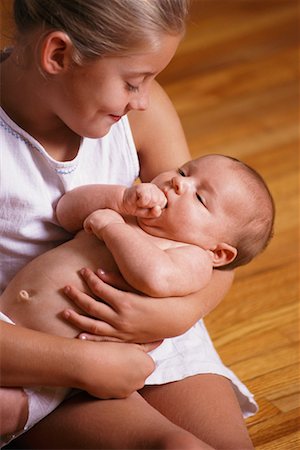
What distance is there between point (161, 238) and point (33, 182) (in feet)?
0.77

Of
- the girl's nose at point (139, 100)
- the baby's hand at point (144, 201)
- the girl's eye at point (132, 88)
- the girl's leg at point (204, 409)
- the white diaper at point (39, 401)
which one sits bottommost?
the girl's leg at point (204, 409)

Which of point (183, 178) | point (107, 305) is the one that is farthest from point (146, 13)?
point (107, 305)

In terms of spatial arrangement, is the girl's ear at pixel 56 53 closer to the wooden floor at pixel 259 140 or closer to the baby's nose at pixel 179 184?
the baby's nose at pixel 179 184

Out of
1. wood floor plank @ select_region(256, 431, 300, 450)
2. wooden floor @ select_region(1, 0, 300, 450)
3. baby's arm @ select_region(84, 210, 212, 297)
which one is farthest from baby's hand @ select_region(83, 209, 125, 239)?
wood floor plank @ select_region(256, 431, 300, 450)

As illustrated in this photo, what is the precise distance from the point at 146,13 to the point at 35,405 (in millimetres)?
612

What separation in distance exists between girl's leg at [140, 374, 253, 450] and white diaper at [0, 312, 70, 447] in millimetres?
177

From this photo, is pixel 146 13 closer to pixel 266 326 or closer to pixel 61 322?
pixel 61 322

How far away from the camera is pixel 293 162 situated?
8.47 ft

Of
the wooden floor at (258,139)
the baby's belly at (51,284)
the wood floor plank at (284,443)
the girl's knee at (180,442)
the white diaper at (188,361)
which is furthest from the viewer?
the wooden floor at (258,139)

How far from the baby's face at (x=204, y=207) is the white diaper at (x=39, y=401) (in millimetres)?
293

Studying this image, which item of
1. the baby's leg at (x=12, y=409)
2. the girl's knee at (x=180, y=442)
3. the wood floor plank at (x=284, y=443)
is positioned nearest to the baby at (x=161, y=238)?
the baby's leg at (x=12, y=409)

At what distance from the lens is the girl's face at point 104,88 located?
1.34 meters

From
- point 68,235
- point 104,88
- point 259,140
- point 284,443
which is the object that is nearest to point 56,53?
point 104,88

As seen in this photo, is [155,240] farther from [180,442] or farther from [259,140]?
[259,140]
